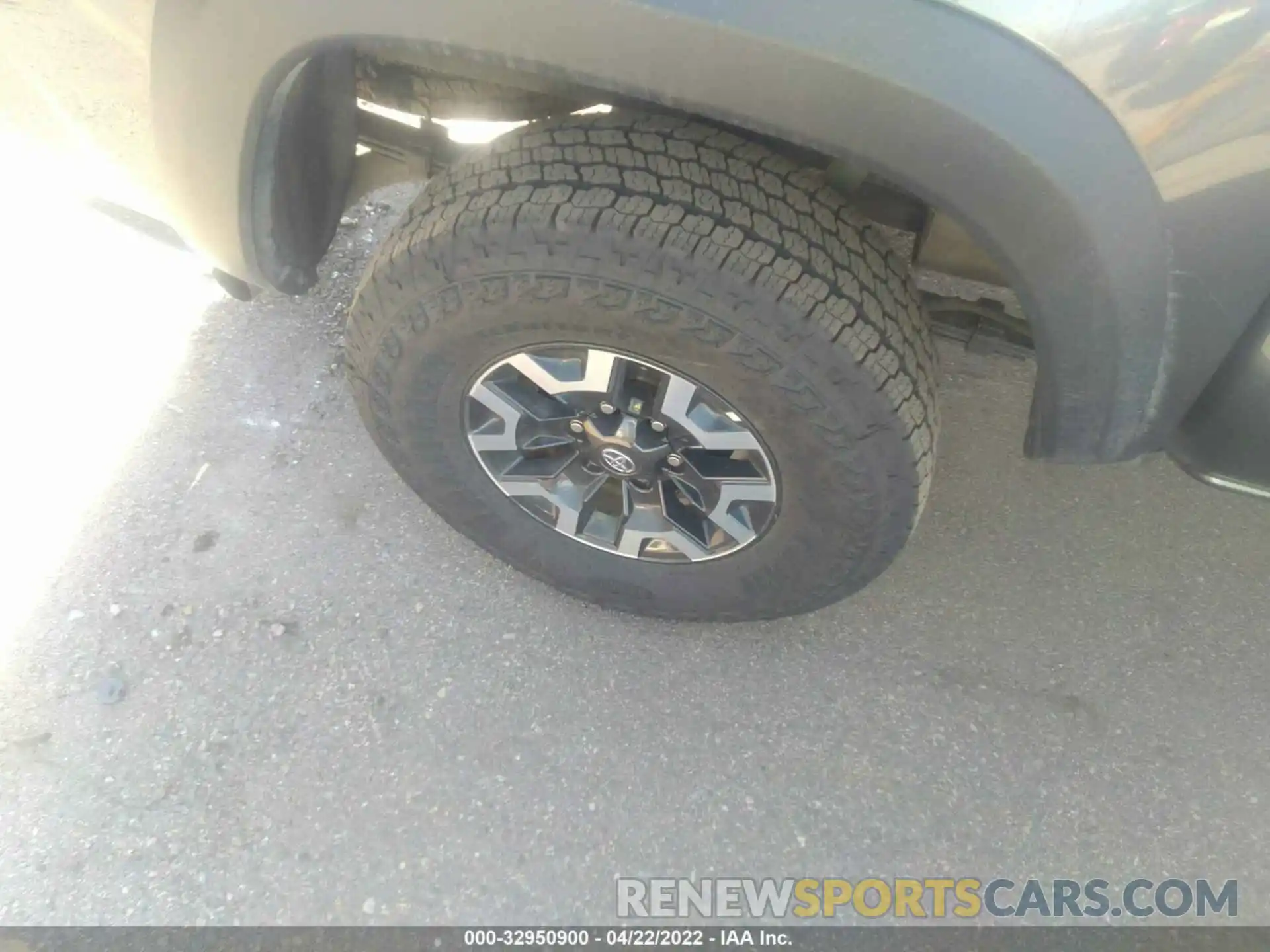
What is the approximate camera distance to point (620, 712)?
6.22 feet

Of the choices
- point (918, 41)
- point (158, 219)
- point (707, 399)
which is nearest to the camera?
point (918, 41)

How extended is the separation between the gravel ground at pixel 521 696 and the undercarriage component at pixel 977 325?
517 millimetres

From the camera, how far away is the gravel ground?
1.75 meters

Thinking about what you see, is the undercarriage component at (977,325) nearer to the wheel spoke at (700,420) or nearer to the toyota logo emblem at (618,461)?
the wheel spoke at (700,420)

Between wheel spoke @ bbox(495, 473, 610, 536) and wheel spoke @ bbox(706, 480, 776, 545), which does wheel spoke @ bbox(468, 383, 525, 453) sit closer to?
wheel spoke @ bbox(495, 473, 610, 536)

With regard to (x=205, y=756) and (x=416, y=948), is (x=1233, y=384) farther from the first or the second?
(x=205, y=756)

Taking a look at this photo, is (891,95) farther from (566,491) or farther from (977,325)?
(566,491)

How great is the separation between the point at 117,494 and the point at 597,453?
1330 millimetres

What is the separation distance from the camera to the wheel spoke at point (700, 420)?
1448 mm

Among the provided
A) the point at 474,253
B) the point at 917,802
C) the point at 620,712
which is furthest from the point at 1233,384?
the point at 620,712

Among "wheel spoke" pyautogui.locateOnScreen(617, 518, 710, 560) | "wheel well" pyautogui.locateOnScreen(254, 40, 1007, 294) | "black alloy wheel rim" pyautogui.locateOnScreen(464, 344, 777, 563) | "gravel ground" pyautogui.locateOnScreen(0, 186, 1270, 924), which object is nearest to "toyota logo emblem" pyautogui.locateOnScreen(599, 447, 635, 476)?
"black alloy wheel rim" pyautogui.locateOnScreen(464, 344, 777, 563)

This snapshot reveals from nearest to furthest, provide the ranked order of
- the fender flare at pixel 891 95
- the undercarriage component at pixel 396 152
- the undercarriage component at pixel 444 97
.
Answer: the fender flare at pixel 891 95 → the undercarriage component at pixel 444 97 → the undercarriage component at pixel 396 152

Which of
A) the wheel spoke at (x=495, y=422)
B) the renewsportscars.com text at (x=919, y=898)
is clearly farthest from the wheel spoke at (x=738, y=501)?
the renewsportscars.com text at (x=919, y=898)

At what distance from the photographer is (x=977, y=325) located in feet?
5.87
